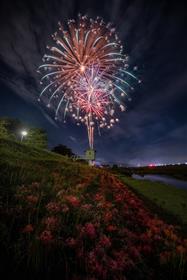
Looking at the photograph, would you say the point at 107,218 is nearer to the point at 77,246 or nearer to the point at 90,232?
the point at 90,232

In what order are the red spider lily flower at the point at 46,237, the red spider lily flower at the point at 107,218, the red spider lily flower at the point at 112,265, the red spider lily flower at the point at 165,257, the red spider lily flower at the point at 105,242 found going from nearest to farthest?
the red spider lily flower at the point at 112,265, the red spider lily flower at the point at 46,237, the red spider lily flower at the point at 165,257, the red spider lily flower at the point at 105,242, the red spider lily flower at the point at 107,218

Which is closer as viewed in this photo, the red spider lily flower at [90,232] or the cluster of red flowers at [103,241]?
the cluster of red flowers at [103,241]

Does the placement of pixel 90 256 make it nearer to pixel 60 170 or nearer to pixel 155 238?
pixel 155 238

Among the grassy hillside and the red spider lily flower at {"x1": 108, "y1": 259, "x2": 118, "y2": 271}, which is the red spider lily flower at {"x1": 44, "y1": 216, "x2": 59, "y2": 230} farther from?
the red spider lily flower at {"x1": 108, "y1": 259, "x2": 118, "y2": 271}

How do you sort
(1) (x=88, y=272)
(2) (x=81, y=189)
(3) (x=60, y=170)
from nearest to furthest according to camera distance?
1. (1) (x=88, y=272)
2. (2) (x=81, y=189)
3. (3) (x=60, y=170)

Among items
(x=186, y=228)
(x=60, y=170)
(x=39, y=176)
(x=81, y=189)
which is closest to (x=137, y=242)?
(x=186, y=228)

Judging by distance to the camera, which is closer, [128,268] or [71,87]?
[128,268]

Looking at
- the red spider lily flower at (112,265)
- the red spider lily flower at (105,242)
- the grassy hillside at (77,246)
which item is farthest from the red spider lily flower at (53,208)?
the red spider lily flower at (112,265)

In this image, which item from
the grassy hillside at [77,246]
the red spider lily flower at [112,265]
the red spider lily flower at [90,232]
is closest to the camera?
the grassy hillside at [77,246]

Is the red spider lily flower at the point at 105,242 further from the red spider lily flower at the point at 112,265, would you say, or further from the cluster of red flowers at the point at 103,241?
the red spider lily flower at the point at 112,265

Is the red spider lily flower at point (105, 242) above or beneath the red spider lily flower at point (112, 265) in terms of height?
above

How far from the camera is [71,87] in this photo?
2369 centimetres

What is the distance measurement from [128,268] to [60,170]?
8.05 metres

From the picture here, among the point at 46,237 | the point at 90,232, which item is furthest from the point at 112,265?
the point at 46,237
